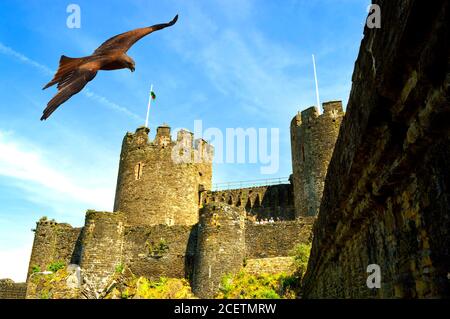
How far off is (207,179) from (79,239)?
973 cm

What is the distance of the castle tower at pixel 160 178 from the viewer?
2420 cm

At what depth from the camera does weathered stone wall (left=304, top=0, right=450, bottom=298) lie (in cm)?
191

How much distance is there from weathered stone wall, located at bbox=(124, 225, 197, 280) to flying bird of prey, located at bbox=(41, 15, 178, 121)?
Answer: 51.0 ft

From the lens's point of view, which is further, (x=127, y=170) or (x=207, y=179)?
(x=207, y=179)

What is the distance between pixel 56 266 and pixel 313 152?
16.2m

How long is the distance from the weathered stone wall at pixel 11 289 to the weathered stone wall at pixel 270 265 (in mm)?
14866

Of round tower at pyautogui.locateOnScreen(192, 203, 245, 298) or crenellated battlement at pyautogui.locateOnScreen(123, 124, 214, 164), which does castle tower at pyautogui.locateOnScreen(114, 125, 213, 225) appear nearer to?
crenellated battlement at pyautogui.locateOnScreen(123, 124, 214, 164)

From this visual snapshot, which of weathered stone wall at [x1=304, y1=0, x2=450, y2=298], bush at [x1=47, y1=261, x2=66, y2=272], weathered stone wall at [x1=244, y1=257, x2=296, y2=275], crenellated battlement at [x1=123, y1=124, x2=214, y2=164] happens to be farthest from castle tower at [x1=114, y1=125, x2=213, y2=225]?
weathered stone wall at [x1=304, y1=0, x2=450, y2=298]

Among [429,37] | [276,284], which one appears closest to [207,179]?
[276,284]

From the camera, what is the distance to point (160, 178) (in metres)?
24.7

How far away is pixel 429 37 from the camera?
188 cm

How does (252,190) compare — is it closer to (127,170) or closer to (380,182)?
(127,170)

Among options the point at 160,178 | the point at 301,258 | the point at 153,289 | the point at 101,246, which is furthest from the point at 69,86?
the point at 160,178
